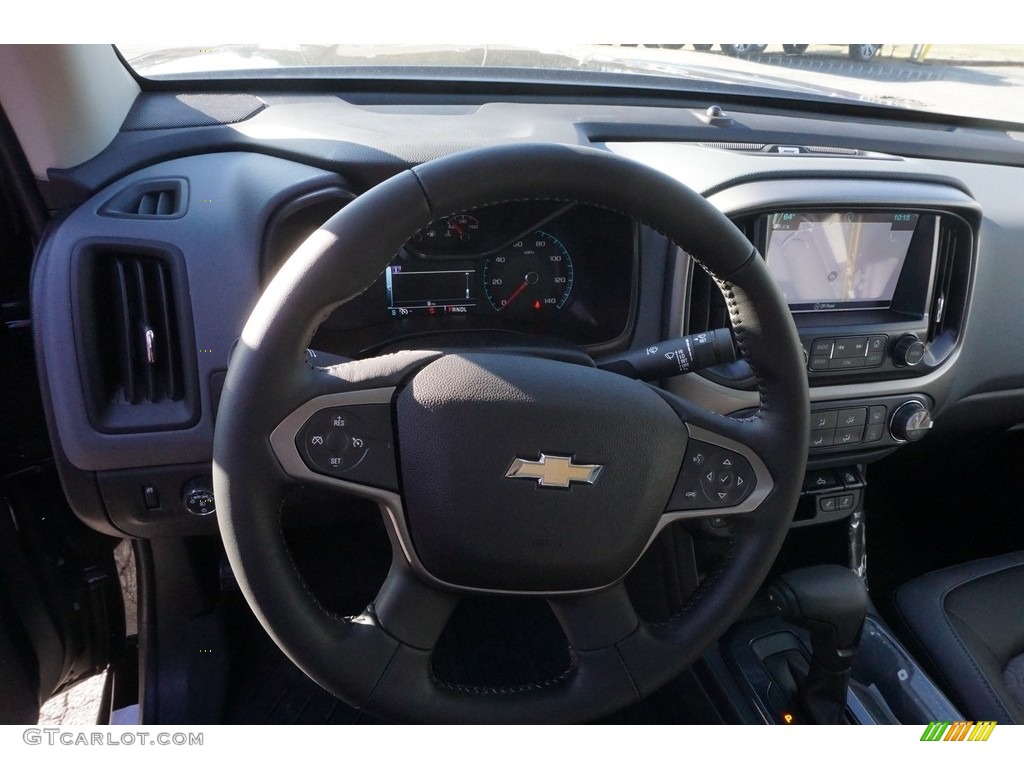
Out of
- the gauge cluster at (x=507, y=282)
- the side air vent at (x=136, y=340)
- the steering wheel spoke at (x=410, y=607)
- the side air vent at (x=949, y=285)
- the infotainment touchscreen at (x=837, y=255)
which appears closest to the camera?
the steering wheel spoke at (x=410, y=607)

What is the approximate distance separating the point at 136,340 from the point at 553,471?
72cm

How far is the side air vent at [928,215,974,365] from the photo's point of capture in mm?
1646

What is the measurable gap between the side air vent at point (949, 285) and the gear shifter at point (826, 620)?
1.75 ft

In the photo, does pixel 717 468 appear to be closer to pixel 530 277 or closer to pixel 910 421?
pixel 530 277

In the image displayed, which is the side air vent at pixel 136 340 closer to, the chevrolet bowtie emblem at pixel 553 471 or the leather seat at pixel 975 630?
the chevrolet bowtie emblem at pixel 553 471

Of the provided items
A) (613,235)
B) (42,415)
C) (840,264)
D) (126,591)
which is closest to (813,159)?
(840,264)

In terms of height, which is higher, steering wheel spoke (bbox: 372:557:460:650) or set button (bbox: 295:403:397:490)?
set button (bbox: 295:403:397:490)

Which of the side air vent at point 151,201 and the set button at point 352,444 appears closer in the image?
the set button at point 352,444

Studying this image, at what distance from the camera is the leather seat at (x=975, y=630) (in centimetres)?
163

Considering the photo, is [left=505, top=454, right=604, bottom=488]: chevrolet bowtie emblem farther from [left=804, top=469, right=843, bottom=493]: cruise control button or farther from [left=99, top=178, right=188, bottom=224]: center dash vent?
[left=804, top=469, right=843, bottom=493]: cruise control button

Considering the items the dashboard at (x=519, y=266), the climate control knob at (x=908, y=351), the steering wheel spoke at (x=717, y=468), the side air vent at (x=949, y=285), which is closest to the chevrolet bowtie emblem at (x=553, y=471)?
the steering wheel spoke at (x=717, y=468)

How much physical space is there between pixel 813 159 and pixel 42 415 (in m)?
1.54

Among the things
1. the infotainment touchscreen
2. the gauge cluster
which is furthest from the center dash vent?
the infotainment touchscreen
